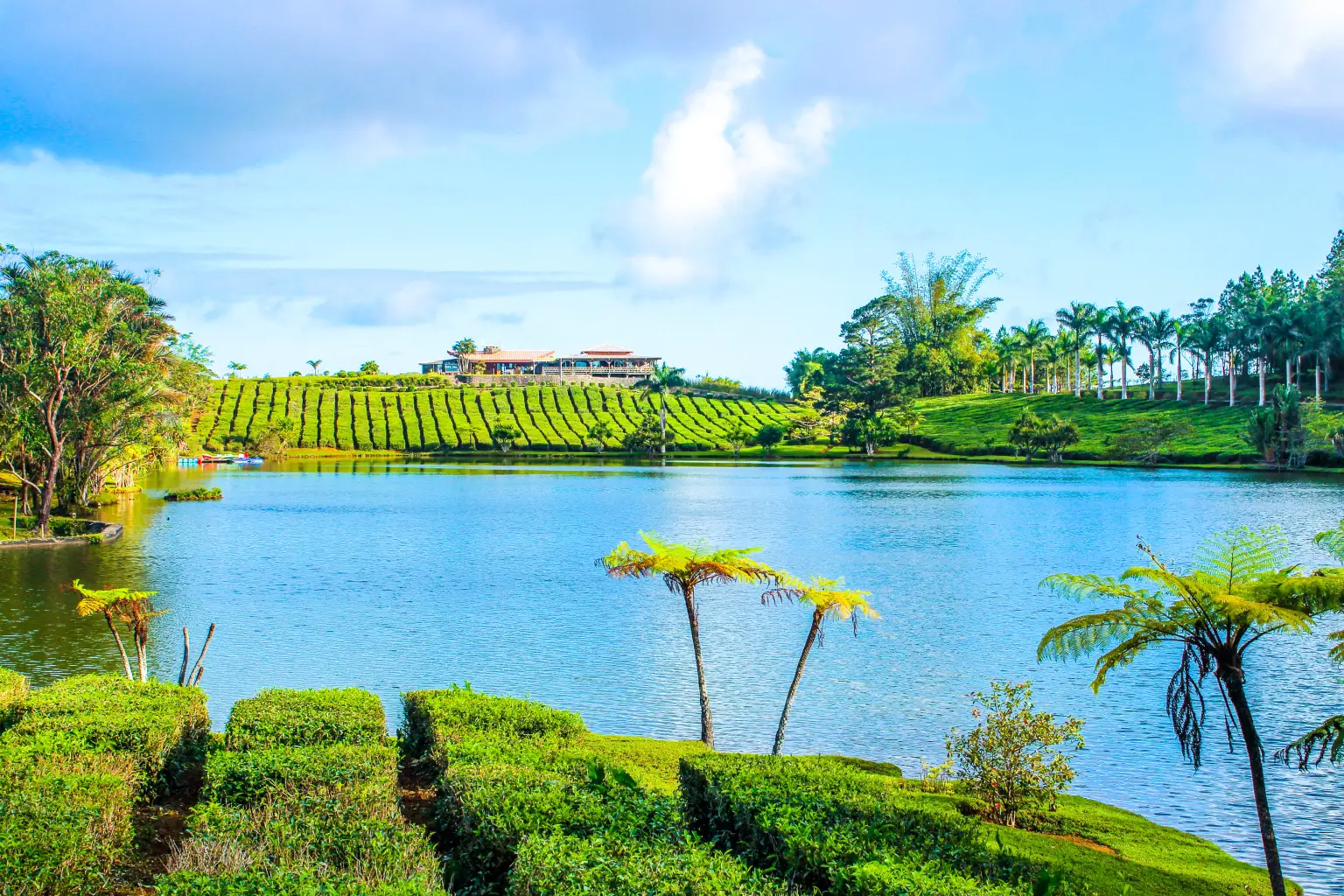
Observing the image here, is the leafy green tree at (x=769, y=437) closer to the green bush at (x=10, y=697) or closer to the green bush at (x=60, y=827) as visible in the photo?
the green bush at (x=10, y=697)

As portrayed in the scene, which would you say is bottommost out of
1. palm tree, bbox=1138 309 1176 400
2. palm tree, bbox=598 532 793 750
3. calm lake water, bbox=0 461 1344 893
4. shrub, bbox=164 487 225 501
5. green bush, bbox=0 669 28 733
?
calm lake water, bbox=0 461 1344 893

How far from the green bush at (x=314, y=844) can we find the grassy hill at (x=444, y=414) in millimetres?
136527

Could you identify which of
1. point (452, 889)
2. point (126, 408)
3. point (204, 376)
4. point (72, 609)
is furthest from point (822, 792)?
point (204, 376)

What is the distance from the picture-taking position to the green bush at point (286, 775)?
10516mm

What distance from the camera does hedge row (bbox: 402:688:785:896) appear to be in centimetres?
803

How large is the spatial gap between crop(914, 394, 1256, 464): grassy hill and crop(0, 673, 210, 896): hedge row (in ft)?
350

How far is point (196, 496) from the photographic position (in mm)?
74750

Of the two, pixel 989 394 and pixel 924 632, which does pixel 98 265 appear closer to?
pixel 924 632

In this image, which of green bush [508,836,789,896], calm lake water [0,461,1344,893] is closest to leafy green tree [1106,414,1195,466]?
calm lake water [0,461,1344,893]

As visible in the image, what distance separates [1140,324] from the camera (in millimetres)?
138375

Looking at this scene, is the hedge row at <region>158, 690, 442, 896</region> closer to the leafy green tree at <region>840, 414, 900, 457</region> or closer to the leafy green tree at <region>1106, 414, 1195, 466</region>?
the leafy green tree at <region>1106, 414, 1195, 466</region>

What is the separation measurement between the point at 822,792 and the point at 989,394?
161m

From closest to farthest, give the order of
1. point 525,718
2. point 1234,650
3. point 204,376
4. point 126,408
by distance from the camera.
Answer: point 1234,650 < point 525,718 < point 126,408 < point 204,376

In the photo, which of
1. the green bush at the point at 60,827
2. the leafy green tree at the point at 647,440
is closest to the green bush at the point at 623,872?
the green bush at the point at 60,827
